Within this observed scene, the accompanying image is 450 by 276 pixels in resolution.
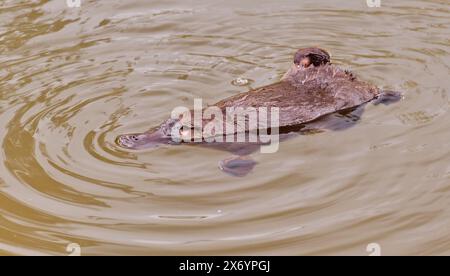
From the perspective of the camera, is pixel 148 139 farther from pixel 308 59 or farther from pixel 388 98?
pixel 388 98

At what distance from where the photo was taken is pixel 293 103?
5.79 m

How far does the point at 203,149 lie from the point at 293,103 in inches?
30.8

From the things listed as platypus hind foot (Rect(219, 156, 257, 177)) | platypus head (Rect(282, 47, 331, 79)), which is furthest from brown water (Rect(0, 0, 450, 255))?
platypus head (Rect(282, 47, 331, 79))

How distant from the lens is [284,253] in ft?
14.5

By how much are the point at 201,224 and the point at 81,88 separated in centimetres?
251

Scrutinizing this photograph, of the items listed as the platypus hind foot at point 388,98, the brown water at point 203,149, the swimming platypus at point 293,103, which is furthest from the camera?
the platypus hind foot at point 388,98

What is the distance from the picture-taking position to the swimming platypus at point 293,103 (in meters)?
5.58

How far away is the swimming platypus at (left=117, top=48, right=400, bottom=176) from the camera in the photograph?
5578 mm

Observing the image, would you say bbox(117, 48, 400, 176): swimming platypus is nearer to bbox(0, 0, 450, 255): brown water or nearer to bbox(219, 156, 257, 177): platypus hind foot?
bbox(219, 156, 257, 177): platypus hind foot

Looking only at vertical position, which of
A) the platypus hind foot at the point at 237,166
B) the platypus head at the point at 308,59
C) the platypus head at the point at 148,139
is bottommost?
the platypus hind foot at the point at 237,166

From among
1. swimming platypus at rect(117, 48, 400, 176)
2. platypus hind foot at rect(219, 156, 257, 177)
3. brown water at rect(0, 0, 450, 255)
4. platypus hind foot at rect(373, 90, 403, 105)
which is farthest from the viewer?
platypus hind foot at rect(373, 90, 403, 105)

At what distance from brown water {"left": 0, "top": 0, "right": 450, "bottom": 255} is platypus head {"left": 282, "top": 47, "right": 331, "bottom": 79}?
522mm

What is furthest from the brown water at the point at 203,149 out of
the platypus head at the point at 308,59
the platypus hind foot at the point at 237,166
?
the platypus head at the point at 308,59

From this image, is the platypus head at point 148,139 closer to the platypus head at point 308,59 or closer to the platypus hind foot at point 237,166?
the platypus hind foot at point 237,166
